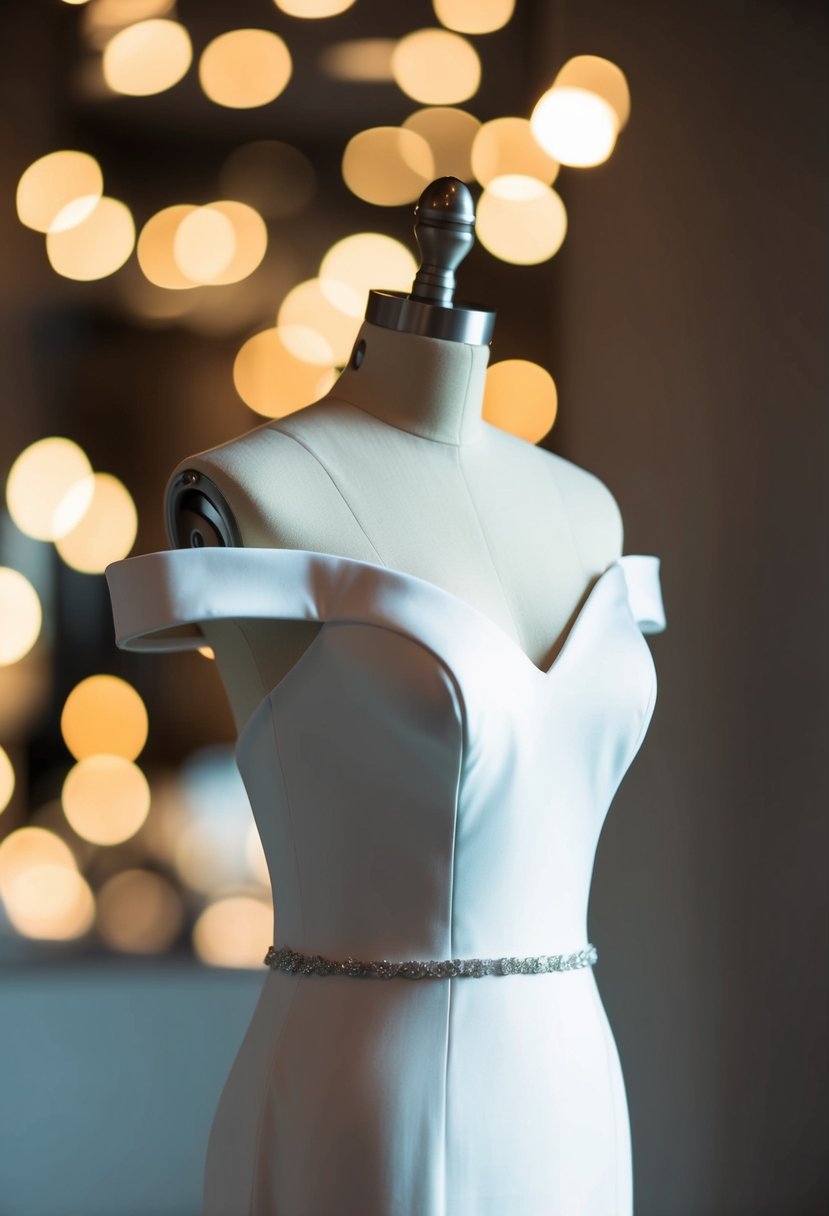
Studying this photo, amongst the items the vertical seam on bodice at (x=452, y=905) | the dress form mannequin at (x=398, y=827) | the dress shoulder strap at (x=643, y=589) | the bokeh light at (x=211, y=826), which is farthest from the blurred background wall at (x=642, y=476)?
the vertical seam on bodice at (x=452, y=905)

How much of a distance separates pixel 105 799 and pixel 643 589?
1.36m

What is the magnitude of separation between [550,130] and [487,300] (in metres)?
0.35

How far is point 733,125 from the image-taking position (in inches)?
97.0

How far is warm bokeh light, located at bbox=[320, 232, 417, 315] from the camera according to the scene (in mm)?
2529

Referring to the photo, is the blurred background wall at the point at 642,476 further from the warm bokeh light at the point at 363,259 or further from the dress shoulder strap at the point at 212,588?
the dress shoulder strap at the point at 212,588

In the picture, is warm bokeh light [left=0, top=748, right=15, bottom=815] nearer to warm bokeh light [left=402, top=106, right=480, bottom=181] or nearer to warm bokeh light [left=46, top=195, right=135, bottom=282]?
warm bokeh light [left=46, top=195, right=135, bottom=282]

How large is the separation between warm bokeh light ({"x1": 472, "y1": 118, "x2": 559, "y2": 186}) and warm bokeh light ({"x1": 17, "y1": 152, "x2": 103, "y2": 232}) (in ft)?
2.44

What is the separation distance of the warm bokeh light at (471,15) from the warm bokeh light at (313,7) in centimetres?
18

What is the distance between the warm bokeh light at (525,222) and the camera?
8.21ft

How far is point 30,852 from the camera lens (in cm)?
238

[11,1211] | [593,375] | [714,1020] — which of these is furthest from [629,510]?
[11,1211]

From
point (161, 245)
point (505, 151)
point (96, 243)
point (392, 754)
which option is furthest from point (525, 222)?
point (392, 754)

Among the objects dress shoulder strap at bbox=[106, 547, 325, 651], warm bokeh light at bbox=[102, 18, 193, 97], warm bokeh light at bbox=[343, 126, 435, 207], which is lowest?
dress shoulder strap at bbox=[106, 547, 325, 651]

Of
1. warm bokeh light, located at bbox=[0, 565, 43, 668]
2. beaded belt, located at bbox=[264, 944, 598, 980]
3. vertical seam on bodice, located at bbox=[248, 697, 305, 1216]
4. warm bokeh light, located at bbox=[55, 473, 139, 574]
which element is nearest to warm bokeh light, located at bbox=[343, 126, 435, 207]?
warm bokeh light, located at bbox=[55, 473, 139, 574]
